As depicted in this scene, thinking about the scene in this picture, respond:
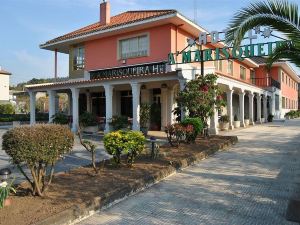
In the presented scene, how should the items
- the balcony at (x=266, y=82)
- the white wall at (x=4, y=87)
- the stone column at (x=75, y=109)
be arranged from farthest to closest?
the white wall at (x=4, y=87)
the balcony at (x=266, y=82)
the stone column at (x=75, y=109)

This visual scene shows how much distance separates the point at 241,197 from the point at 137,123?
11.4 metres

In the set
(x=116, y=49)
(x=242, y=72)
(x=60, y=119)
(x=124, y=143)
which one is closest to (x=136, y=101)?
(x=116, y=49)

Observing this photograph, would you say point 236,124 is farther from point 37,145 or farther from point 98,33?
point 37,145

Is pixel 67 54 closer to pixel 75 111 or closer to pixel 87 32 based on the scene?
pixel 87 32

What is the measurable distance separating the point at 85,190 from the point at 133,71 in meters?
14.0

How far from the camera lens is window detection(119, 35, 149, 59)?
19.8 metres

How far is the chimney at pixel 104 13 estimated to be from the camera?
22922 mm

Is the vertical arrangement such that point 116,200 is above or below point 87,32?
below

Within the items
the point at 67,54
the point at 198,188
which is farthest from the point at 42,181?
the point at 67,54

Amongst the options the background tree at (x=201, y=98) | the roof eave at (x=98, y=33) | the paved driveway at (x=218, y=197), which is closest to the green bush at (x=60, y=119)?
the roof eave at (x=98, y=33)

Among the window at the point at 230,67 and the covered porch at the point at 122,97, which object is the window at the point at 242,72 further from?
the covered porch at the point at 122,97

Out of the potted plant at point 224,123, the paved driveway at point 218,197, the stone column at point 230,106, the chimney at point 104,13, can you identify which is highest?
the chimney at point 104,13

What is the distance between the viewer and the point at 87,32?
21500 mm

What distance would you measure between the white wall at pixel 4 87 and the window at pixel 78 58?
43.1 m
